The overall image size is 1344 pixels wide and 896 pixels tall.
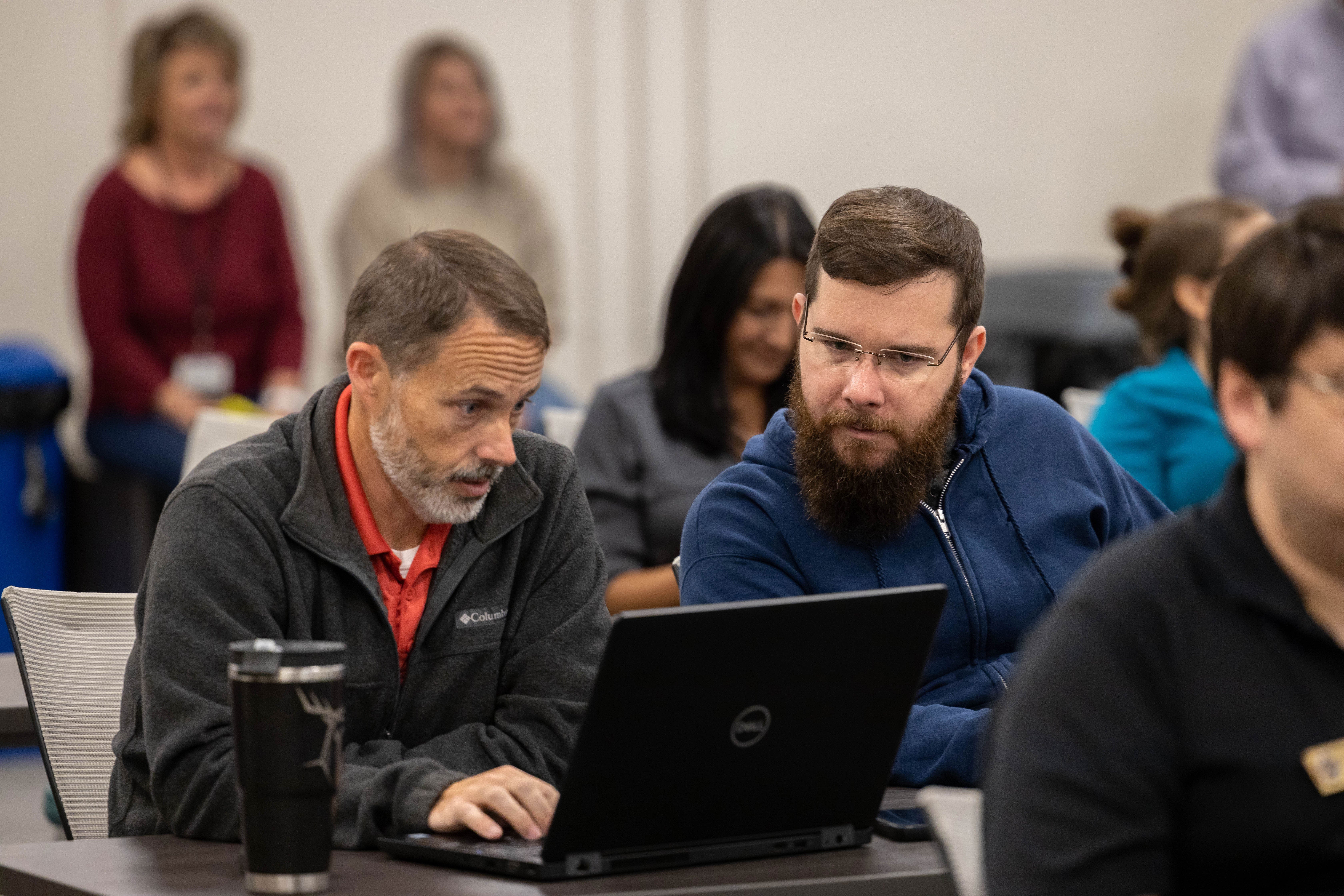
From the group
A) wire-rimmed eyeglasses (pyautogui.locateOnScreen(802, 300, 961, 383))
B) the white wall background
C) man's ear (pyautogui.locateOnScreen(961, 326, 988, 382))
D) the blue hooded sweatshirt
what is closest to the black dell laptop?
the blue hooded sweatshirt

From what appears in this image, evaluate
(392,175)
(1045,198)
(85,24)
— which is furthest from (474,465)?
(1045,198)

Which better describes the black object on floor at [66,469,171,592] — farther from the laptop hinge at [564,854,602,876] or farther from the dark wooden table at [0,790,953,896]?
the laptop hinge at [564,854,602,876]

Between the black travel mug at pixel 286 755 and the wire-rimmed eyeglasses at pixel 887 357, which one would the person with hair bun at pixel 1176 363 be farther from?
the black travel mug at pixel 286 755

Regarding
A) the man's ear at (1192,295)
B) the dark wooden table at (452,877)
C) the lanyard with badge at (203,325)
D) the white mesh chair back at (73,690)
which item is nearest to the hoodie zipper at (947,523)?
the dark wooden table at (452,877)

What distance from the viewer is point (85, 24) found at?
6219 millimetres

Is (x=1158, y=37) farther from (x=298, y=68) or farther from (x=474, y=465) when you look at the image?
(x=474, y=465)

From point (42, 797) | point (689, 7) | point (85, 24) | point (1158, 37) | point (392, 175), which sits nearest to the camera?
point (42, 797)

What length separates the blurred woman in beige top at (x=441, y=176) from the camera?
18.9 ft

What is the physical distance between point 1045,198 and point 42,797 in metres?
4.98

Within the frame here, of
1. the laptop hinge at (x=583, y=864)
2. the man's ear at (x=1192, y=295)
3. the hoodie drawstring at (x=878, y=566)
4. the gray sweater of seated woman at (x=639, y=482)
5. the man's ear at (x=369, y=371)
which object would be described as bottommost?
the gray sweater of seated woman at (x=639, y=482)

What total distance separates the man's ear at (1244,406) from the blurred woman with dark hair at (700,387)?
81.8 inches

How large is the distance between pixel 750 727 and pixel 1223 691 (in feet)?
1.46

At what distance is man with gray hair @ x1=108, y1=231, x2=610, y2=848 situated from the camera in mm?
1896

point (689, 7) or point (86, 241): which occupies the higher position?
point (689, 7)
